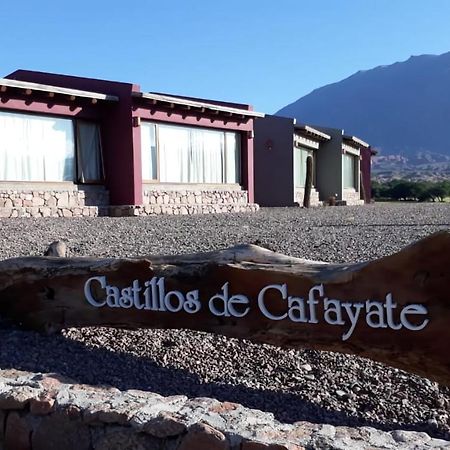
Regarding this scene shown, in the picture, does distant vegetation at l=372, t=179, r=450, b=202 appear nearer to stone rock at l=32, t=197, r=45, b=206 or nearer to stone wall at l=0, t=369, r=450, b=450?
stone rock at l=32, t=197, r=45, b=206

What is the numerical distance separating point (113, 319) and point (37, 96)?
12.4 metres

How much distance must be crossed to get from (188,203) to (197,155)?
1.48m

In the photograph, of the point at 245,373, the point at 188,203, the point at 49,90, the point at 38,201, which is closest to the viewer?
the point at 245,373

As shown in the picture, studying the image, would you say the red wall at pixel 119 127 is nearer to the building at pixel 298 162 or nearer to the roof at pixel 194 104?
the roof at pixel 194 104

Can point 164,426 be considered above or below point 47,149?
below

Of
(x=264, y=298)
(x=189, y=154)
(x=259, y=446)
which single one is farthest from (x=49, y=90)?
(x=259, y=446)

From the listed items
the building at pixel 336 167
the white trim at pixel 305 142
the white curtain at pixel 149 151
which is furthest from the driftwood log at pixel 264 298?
the building at pixel 336 167

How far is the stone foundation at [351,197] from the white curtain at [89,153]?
44.2ft

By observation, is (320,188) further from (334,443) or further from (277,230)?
(334,443)

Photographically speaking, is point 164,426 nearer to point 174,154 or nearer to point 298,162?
point 174,154

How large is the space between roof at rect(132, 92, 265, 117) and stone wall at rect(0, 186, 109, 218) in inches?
103

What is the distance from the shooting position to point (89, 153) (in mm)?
17562

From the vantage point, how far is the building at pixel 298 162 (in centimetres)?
2441

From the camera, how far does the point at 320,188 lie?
28.6 m
